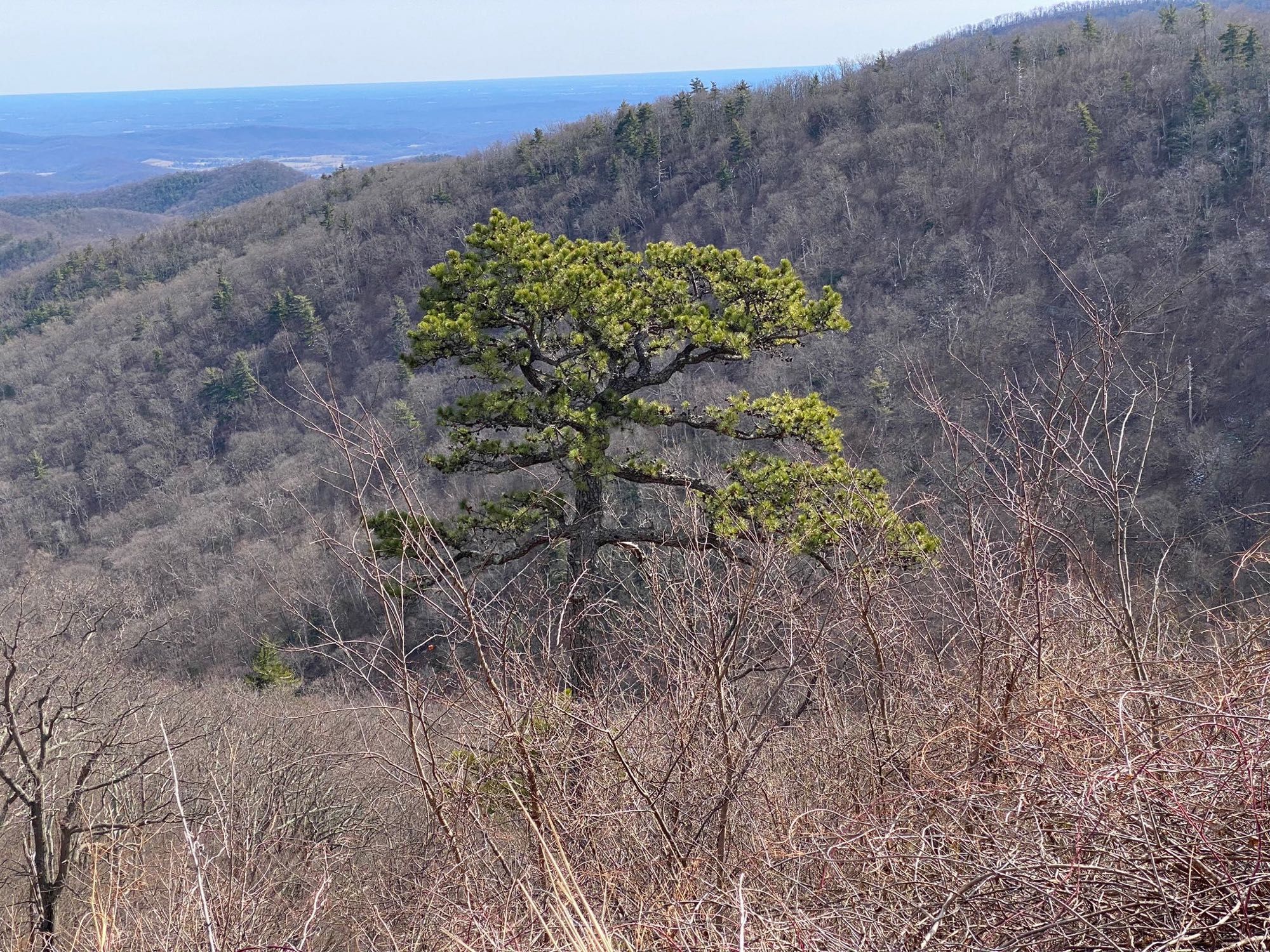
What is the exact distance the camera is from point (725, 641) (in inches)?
157

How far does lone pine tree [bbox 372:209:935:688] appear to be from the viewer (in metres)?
7.65

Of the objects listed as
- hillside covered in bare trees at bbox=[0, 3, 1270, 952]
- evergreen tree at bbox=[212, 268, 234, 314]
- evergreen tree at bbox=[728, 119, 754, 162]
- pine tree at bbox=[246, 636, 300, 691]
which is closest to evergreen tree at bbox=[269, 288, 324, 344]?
evergreen tree at bbox=[212, 268, 234, 314]

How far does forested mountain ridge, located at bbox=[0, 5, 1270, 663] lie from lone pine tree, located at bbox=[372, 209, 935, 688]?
73.4 feet

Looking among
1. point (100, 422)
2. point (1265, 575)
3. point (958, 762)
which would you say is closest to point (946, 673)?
point (958, 762)

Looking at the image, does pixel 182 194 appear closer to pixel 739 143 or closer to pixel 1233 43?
pixel 739 143

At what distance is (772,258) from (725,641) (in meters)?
57.1

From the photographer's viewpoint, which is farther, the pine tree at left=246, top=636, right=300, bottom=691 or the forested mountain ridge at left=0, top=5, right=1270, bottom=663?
the forested mountain ridge at left=0, top=5, right=1270, bottom=663

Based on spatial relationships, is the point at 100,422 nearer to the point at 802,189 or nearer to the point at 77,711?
the point at 802,189

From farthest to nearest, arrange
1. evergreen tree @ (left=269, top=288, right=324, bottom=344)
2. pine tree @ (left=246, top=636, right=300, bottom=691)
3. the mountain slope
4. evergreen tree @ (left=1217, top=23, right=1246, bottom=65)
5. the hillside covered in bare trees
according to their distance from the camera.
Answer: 1. the mountain slope
2. evergreen tree @ (left=269, top=288, right=324, bottom=344)
3. evergreen tree @ (left=1217, top=23, right=1246, bottom=65)
4. pine tree @ (left=246, top=636, right=300, bottom=691)
5. the hillside covered in bare trees

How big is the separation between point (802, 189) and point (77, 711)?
59.9 metres

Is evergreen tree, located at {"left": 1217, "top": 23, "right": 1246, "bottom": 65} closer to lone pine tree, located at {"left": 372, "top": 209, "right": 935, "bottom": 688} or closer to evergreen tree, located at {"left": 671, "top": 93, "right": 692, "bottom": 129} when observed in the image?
evergreen tree, located at {"left": 671, "top": 93, "right": 692, "bottom": 129}

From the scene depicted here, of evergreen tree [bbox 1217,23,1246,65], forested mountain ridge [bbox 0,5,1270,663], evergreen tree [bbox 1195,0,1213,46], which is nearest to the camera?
forested mountain ridge [bbox 0,5,1270,663]

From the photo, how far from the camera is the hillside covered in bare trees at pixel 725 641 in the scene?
248 cm

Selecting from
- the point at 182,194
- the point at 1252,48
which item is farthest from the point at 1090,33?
the point at 182,194
